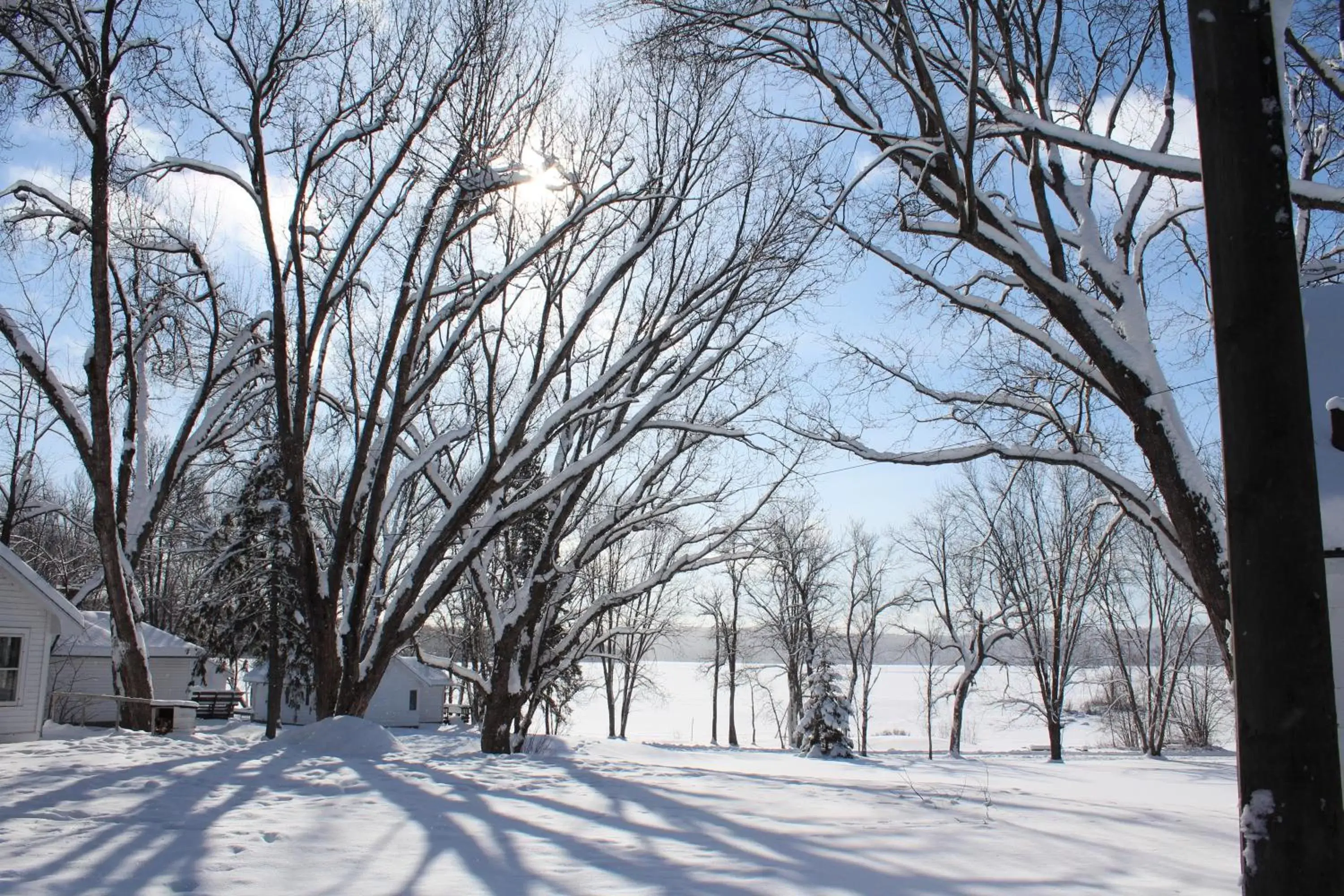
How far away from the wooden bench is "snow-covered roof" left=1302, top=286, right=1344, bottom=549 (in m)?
37.9

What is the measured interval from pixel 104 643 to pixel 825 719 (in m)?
23.5

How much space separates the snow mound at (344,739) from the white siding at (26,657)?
984 centimetres

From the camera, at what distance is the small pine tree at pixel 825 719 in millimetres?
29031

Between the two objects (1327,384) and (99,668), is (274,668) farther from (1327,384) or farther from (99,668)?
(1327,384)

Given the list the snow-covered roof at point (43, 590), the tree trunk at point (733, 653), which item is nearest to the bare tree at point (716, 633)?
the tree trunk at point (733, 653)

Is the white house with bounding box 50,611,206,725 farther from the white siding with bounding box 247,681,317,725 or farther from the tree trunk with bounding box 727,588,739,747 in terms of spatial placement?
the tree trunk with bounding box 727,588,739,747

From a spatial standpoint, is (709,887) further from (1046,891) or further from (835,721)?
(835,721)

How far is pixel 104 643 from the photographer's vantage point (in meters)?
28.9

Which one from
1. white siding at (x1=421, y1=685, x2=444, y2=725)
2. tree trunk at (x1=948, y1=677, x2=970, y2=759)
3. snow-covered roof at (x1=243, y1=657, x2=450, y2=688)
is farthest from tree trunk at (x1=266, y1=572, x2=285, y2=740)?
tree trunk at (x1=948, y1=677, x2=970, y2=759)

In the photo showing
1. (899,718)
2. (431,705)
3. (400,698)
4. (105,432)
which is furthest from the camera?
(899,718)

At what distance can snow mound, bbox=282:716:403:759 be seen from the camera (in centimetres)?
1035

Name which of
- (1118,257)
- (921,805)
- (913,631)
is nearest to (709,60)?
(1118,257)

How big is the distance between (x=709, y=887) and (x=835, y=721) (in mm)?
26399

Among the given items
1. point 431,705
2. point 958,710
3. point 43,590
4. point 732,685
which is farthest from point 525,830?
Result: point 431,705
